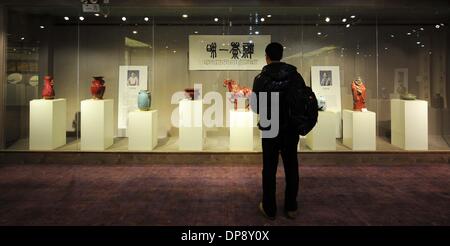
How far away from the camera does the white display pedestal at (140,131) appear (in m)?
6.23

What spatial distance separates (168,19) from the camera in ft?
23.2

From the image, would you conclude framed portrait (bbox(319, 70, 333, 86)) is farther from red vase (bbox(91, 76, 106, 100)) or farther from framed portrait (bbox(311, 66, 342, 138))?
red vase (bbox(91, 76, 106, 100))

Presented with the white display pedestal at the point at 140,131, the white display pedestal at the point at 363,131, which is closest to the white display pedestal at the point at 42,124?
the white display pedestal at the point at 140,131

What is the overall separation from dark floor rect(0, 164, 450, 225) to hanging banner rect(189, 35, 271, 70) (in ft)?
7.01

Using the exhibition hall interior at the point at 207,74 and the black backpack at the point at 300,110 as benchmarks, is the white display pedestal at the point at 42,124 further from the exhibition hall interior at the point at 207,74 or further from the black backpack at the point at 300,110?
the black backpack at the point at 300,110

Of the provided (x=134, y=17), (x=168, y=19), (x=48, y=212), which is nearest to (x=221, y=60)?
(x=168, y=19)

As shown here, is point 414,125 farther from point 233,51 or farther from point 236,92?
point 233,51

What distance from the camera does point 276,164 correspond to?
135 inches

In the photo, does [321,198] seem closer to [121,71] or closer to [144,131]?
[144,131]

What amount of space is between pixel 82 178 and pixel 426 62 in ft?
21.4

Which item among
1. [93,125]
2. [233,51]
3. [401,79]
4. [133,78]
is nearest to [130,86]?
[133,78]

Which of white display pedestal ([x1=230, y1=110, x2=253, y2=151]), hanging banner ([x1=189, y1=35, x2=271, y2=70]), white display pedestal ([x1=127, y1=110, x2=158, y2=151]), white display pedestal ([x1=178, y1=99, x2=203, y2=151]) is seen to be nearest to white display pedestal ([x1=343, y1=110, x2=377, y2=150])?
white display pedestal ([x1=230, y1=110, x2=253, y2=151])

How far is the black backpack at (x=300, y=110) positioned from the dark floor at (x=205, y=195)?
33.8 inches

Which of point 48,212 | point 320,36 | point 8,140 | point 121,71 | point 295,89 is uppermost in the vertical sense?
point 320,36
